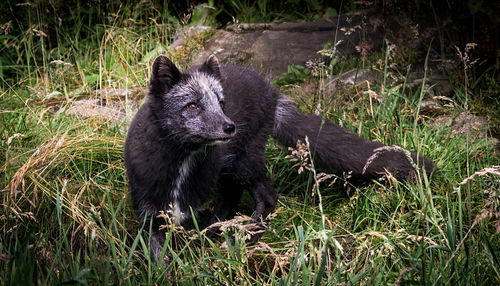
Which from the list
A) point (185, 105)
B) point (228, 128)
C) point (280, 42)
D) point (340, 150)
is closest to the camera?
point (228, 128)

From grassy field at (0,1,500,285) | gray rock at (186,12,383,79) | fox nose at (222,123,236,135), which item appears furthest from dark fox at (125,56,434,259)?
gray rock at (186,12,383,79)

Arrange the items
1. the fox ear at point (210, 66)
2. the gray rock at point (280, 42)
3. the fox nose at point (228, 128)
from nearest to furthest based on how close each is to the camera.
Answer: the fox nose at point (228, 128) → the fox ear at point (210, 66) → the gray rock at point (280, 42)

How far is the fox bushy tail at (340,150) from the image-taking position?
354cm

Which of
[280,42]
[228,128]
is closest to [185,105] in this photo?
[228,128]

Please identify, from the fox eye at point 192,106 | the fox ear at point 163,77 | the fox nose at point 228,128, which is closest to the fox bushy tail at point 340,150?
the fox nose at point 228,128

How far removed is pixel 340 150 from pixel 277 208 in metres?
0.64

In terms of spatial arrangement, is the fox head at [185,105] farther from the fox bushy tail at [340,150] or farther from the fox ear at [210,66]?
the fox bushy tail at [340,150]

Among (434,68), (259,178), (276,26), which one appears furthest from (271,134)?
(276,26)

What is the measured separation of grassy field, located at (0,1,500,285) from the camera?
8.07 feet

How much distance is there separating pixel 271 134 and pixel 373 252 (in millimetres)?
1659

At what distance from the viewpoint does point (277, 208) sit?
379 centimetres

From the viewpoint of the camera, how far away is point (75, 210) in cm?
317

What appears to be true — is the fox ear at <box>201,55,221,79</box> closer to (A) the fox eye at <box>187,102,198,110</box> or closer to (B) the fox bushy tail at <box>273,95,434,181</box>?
(A) the fox eye at <box>187,102,198,110</box>

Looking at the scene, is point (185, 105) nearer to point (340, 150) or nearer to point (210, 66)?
point (210, 66)
